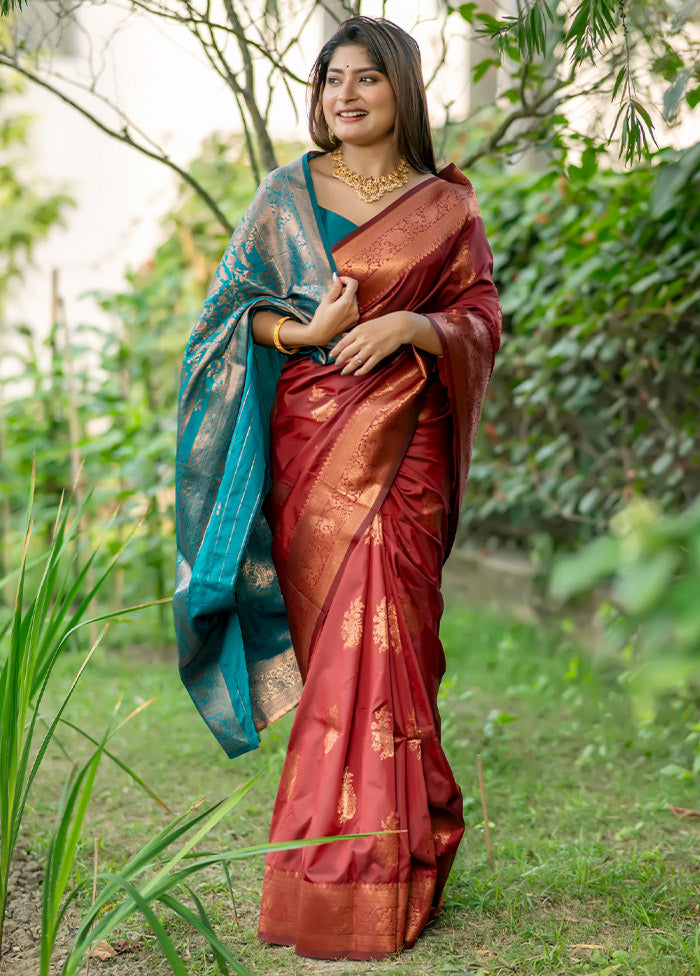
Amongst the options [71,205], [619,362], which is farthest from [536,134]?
[71,205]

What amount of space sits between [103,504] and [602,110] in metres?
2.99

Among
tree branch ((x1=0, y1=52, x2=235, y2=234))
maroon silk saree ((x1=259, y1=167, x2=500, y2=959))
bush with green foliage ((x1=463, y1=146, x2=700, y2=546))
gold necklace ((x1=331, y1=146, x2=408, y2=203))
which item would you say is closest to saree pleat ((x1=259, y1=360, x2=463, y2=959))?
maroon silk saree ((x1=259, y1=167, x2=500, y2=959))

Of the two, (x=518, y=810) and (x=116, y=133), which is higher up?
(x=116, y=133)

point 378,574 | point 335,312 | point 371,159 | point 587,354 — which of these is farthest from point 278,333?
point 587,354

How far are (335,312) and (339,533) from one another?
46 cm

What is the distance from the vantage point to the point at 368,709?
84.6 inches

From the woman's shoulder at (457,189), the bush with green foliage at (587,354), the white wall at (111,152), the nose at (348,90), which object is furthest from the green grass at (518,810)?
the white wall at (111,152)

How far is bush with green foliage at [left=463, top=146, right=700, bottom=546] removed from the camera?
11.7ft

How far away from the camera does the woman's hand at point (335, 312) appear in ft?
7.20

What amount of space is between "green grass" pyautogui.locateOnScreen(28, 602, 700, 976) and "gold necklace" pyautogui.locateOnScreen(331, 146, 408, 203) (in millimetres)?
1510

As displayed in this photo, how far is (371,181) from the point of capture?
A: 234cm

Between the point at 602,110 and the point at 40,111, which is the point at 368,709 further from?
the point at 40,111

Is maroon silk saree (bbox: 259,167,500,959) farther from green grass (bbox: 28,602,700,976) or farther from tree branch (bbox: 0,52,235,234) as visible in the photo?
tree branch (bbox: 0,52,235,234)

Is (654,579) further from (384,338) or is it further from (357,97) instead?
(357,97)
